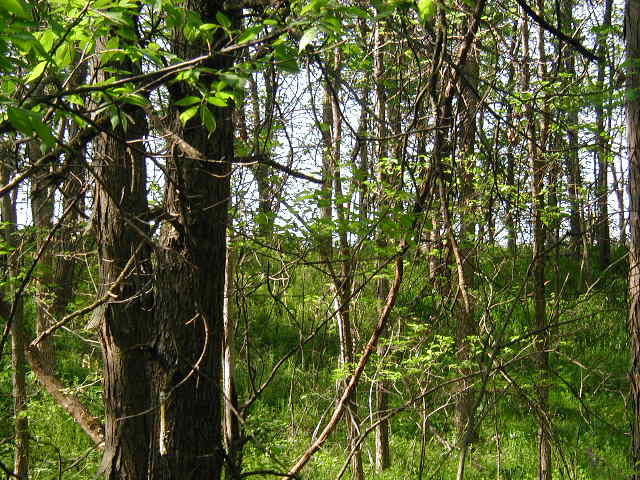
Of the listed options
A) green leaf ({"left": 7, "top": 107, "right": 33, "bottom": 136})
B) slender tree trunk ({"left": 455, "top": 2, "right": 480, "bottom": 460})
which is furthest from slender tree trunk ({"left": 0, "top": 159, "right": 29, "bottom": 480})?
green leaf ({"left": 7, "top": 107, "right": 33, "bottom": 136})

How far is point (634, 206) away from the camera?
12.3ft

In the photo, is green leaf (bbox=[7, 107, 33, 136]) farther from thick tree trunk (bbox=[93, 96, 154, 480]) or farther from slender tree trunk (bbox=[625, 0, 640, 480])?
slender tree trunk (bbox=[625, 0, 640, 480])

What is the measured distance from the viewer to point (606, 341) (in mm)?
11680

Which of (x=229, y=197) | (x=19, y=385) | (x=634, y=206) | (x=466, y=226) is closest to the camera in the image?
(x=229, y=197)

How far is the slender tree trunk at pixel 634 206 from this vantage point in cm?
369

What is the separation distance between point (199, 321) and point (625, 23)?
9.79 feet

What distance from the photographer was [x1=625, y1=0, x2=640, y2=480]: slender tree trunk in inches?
145

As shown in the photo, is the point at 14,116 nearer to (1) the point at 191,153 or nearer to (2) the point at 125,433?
(1) the point at 191,153

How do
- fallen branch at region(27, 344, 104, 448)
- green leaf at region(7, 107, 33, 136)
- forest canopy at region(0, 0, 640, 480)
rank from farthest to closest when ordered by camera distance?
1. fallen branch at region(27, 344, 104, 448)
2. forest canopy at region(0, 0, 640, 480)
3. green leaf at region(7, 107, 33, 136)

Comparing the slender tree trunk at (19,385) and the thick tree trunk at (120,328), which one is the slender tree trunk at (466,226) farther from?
the slender tree trunk at (19,385)

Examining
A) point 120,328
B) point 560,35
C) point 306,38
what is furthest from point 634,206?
point 120,328

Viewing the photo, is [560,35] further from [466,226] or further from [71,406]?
[71,406]

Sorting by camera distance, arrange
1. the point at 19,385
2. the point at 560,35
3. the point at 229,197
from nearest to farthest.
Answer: the point at 560,35 → the point at 229,197 → the point at 19,385

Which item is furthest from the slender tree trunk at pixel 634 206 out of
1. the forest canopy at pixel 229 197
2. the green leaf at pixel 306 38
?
the green leaf at pixel 306 38
